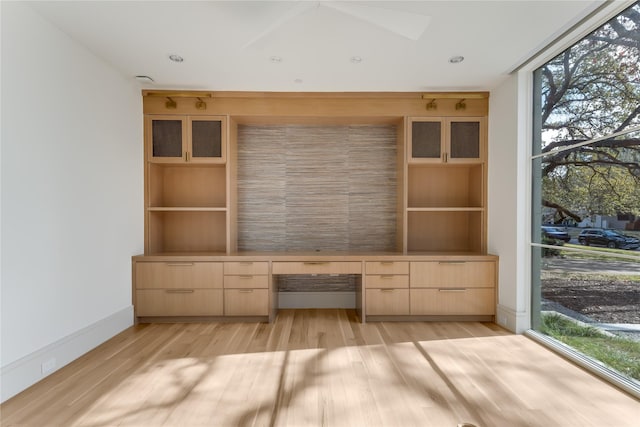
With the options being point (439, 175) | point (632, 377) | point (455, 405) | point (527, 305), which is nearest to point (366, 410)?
point (455, 405)

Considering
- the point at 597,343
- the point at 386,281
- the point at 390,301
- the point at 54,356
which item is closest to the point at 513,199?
the point at 597,343

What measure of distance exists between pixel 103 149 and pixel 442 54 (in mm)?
3109

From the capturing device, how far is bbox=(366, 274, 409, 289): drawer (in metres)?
3.38

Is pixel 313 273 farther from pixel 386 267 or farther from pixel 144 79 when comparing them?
pixel 144 79

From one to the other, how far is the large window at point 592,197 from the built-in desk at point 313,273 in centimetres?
65

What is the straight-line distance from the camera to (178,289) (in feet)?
11.0

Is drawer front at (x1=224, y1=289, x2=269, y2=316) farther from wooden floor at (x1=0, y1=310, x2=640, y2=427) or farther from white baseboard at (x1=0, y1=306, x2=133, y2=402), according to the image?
white baseboard at (x1=0, y1=306, x2=133, y2=402)

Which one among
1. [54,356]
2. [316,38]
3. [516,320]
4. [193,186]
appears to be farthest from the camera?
[193,186]

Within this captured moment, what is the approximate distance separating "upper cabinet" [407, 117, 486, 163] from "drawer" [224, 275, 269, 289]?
2.11 metres

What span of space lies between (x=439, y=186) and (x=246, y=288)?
2605 millimetres

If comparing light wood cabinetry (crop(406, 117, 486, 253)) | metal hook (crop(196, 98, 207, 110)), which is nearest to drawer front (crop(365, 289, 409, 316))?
light wood cabinetry (crop(406, 117, 486, 253))

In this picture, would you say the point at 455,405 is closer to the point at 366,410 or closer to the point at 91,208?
the point at 366,410

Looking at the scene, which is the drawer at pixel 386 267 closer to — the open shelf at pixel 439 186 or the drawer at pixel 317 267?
the drawer at pixel 317 267

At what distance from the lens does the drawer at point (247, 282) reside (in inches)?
132
